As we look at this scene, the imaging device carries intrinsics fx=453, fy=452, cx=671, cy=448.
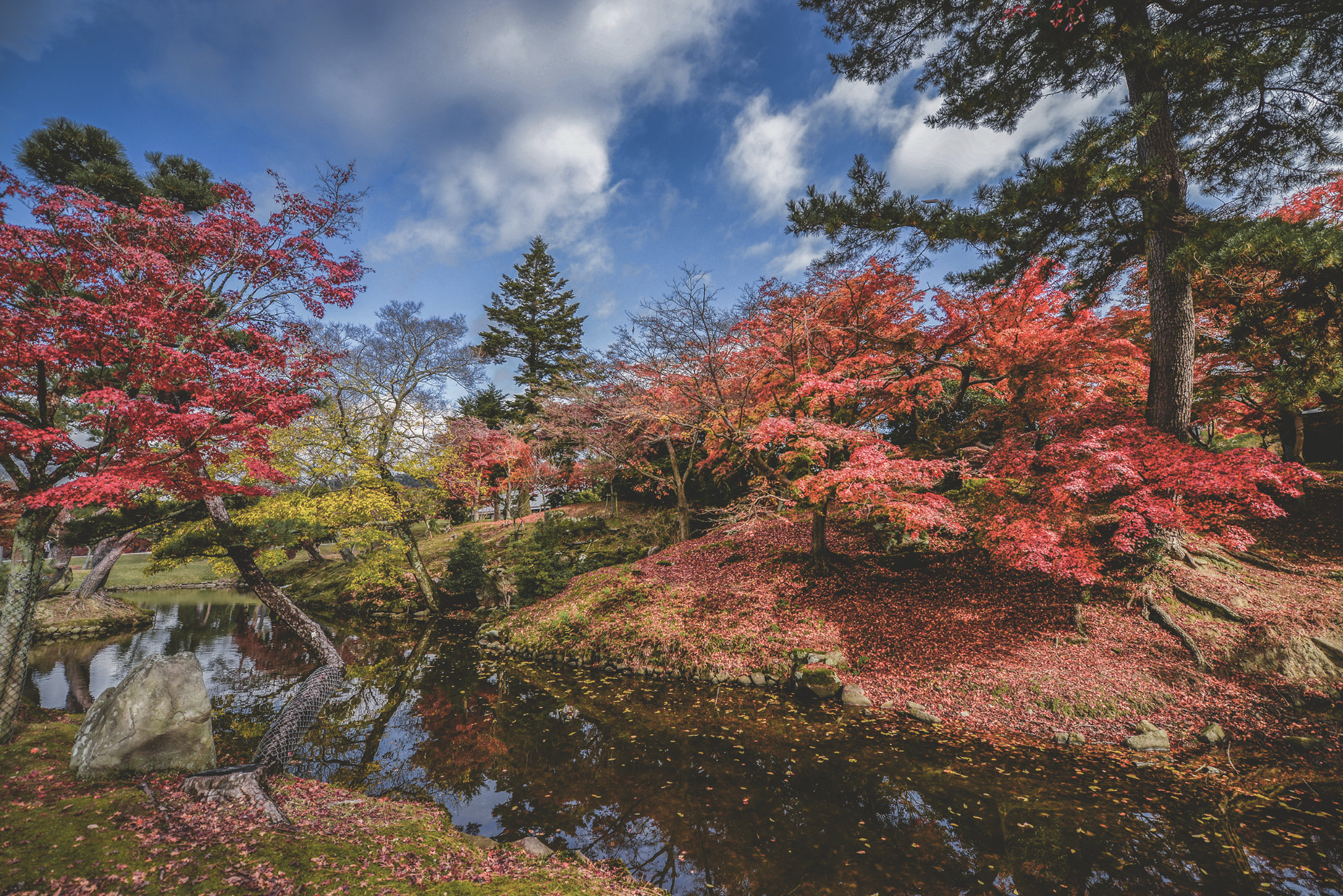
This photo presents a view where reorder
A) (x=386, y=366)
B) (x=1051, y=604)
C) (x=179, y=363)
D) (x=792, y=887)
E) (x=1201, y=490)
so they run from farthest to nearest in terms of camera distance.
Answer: (x=386, y=366)
(x=1051, y=604)
(x=1201, y=490)
(x=179, y=363)
(x=792, y=887)

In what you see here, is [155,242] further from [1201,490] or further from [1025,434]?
[1201,490]

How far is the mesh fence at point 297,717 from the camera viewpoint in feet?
17.8

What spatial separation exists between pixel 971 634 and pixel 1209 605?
10.4 ft

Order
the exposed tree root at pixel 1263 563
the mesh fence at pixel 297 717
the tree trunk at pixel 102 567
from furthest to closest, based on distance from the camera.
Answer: the tree trunk at pixel 102 567 < the exposed tree root at pixel 1263 563 < the mesh fence at pixel 297 717

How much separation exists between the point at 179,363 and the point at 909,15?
1082cm

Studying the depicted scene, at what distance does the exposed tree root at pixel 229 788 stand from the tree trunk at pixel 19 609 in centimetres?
282

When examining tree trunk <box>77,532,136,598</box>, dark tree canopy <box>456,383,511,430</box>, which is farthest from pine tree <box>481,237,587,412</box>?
tree trunk <box>77,532,136,598</box>

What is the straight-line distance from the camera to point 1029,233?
662cm

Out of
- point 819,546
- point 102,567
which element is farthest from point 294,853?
point 102,567

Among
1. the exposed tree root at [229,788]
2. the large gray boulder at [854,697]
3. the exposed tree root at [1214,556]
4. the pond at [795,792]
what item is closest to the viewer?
the exposed tree root at [229,788]

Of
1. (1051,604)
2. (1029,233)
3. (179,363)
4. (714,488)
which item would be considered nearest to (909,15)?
(1029,233)

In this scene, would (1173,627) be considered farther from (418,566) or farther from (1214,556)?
(418,566)

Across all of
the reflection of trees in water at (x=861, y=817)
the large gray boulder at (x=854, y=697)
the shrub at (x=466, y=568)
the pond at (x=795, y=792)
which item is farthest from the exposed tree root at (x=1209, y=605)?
the shrub at (x=466, y=568)

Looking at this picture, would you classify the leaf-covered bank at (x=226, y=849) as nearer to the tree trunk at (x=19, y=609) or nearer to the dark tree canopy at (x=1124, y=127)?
the tree trunk at (x=19, y=609)
